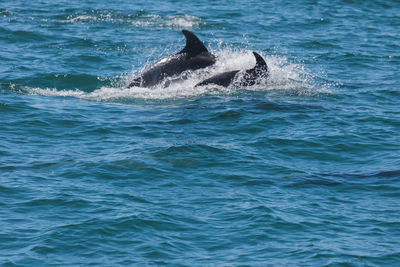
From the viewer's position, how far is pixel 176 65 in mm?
21109

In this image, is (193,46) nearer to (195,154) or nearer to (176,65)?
(176,65)

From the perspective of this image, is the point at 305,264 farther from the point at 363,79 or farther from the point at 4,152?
the point at 363,79

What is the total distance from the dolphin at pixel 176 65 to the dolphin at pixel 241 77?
2.08ft

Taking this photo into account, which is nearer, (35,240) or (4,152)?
(35,240)

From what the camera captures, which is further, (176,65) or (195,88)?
(176,65)

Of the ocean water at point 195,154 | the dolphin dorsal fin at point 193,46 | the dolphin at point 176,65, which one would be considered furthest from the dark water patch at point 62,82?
the dolphin dorsal fin at point 193,46

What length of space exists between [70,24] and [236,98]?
42.2 ft

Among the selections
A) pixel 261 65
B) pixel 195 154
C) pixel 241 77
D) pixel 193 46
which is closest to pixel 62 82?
pixel 193 46

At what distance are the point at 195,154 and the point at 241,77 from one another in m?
6.10

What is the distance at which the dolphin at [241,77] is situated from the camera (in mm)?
20828

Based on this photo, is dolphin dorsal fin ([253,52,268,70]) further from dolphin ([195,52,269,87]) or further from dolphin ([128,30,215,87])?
dolphin ([128,30,215,87])

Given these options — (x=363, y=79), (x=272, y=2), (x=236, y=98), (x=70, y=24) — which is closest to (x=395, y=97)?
(x=363, y=79)

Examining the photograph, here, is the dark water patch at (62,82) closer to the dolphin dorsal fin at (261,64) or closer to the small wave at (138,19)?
the dolphin dorsal fin at (261,64)

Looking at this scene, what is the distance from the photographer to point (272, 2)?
3784 cm
